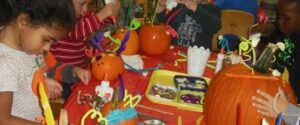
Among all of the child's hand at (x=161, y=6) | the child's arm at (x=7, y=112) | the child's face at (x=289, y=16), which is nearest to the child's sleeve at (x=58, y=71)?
the child's arm at (x=7, y=112)

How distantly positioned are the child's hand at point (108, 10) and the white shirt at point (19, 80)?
605 millimetres

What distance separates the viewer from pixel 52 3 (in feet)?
3.61

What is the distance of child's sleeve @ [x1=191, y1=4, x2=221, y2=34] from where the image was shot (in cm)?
197

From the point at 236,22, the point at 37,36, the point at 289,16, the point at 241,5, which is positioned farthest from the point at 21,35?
the point at 241,5

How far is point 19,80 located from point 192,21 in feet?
3.29

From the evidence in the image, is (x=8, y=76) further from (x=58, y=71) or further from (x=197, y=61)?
(x=197, y=61)

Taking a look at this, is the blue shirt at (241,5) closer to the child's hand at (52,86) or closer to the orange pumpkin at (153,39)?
the orange pumpkin at (153,39)

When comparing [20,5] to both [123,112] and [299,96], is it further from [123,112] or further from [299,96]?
[299,96]

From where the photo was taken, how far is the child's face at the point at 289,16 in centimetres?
155

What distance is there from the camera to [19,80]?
1.22 m

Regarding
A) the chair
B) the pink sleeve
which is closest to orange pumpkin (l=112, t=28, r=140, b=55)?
the pink sleeve

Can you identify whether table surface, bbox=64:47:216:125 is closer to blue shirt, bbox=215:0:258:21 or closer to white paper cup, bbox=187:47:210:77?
white paper cup, bbox=187:47:210:77

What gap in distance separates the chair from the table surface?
0.89 metres

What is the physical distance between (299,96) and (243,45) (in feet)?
1.33
